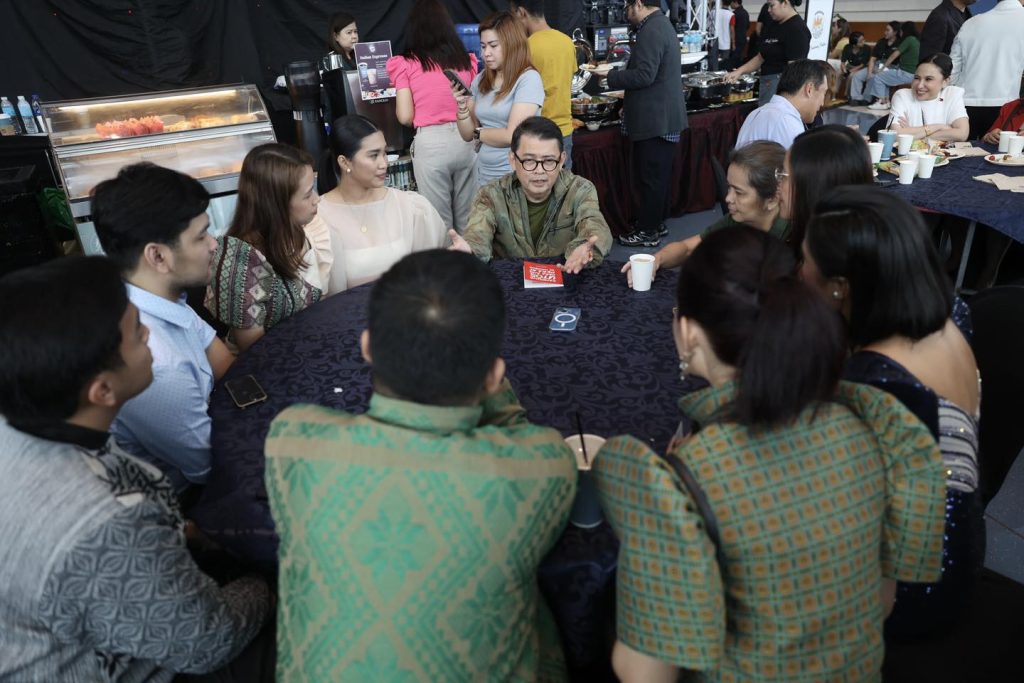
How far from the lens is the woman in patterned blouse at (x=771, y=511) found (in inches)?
36.4

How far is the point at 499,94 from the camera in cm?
378

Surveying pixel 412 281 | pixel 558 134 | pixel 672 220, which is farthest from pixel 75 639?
pixel 672 220

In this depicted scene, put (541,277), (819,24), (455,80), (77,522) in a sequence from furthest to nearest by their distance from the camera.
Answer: (819,24) < (455,80) < (541,277) < (77,522)

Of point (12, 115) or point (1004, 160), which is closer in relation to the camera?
point (1004, 160)

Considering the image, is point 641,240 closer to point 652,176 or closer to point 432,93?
point 652,176

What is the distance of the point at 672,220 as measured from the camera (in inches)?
214

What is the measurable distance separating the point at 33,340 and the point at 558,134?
1.89 meters

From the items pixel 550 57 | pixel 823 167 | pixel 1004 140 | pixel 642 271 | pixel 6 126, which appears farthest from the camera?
pixel 6 126

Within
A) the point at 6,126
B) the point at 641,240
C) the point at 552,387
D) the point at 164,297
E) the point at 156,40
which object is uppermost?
the point at 156,40

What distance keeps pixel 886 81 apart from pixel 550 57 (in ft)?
18.3

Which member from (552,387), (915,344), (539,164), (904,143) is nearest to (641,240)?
(904,143)

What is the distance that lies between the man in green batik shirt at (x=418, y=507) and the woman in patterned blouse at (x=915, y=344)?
2.39 feet

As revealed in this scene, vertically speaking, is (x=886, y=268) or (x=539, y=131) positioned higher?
(x=539, y=131)

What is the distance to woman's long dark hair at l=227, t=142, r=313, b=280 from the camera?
219 cm
